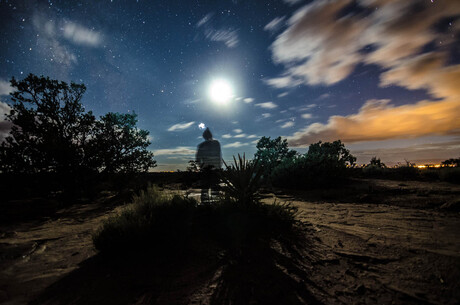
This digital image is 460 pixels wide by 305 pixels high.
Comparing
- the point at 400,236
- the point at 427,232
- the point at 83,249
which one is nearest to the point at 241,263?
the point at 400,236

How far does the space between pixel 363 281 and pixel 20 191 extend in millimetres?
12516

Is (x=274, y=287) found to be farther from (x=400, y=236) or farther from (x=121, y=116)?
(x=121, y=116)

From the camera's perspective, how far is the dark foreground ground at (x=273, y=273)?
1.91 meters

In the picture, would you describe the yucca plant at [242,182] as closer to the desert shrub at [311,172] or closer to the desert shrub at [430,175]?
the desert shrub at [311,172]

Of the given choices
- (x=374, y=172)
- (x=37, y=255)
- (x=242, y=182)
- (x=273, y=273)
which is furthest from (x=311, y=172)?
(x=37, y=255)

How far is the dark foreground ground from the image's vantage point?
1913 mm

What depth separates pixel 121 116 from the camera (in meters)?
11.6

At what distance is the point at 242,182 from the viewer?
4617 mm

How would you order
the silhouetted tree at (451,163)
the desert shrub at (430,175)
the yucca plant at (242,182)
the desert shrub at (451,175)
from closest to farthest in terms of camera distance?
the yucca plant at (242,182)
the desert shrub at (451,175)
the desert shrub at (430,175)
the silhouetted tree at (451,163)

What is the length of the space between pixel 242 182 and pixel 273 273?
2.43 meters

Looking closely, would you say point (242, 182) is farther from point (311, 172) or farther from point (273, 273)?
point (311, 172)

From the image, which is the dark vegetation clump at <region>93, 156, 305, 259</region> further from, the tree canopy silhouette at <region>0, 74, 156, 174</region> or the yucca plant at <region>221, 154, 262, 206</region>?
the tree canopy silhouette at <region>0, 74, 156, 174</region>

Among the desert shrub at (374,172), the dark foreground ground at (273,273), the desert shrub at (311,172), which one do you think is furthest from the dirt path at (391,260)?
the desert shrub at (374,172)

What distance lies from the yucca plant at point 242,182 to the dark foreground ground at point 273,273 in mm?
A: 1451
